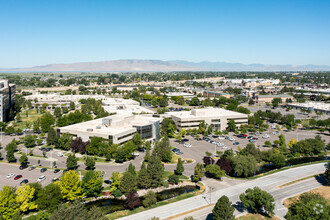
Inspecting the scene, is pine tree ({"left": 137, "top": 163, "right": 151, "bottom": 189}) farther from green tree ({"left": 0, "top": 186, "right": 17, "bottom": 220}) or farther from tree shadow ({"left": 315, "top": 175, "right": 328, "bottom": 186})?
tree shadow ({"left": 315, "top": 175, "right": 328, "bottom": 186})

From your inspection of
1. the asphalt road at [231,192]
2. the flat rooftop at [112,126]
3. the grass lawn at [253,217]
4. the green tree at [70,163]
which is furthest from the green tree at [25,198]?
the grass lawn at [253,217]

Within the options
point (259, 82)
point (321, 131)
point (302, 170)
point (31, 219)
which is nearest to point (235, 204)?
point (302, 170)

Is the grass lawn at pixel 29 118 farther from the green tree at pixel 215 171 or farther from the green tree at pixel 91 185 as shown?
the green tree at pixel 215 171

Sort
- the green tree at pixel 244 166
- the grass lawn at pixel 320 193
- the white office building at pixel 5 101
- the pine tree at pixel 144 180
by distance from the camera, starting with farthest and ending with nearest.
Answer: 1. the white office building at pixel 5 101
2. the green tree at pixel 244 166
3. the pine tree at pixel 144 180
4. the grass lawn at pixel 320 193

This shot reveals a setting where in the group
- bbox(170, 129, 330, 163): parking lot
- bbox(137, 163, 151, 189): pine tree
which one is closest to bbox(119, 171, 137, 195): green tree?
bbox(137, 163, 151, 189): pine tree

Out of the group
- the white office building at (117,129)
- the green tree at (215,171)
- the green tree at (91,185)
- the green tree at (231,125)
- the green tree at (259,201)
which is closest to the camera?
the green tree at (259,201)
